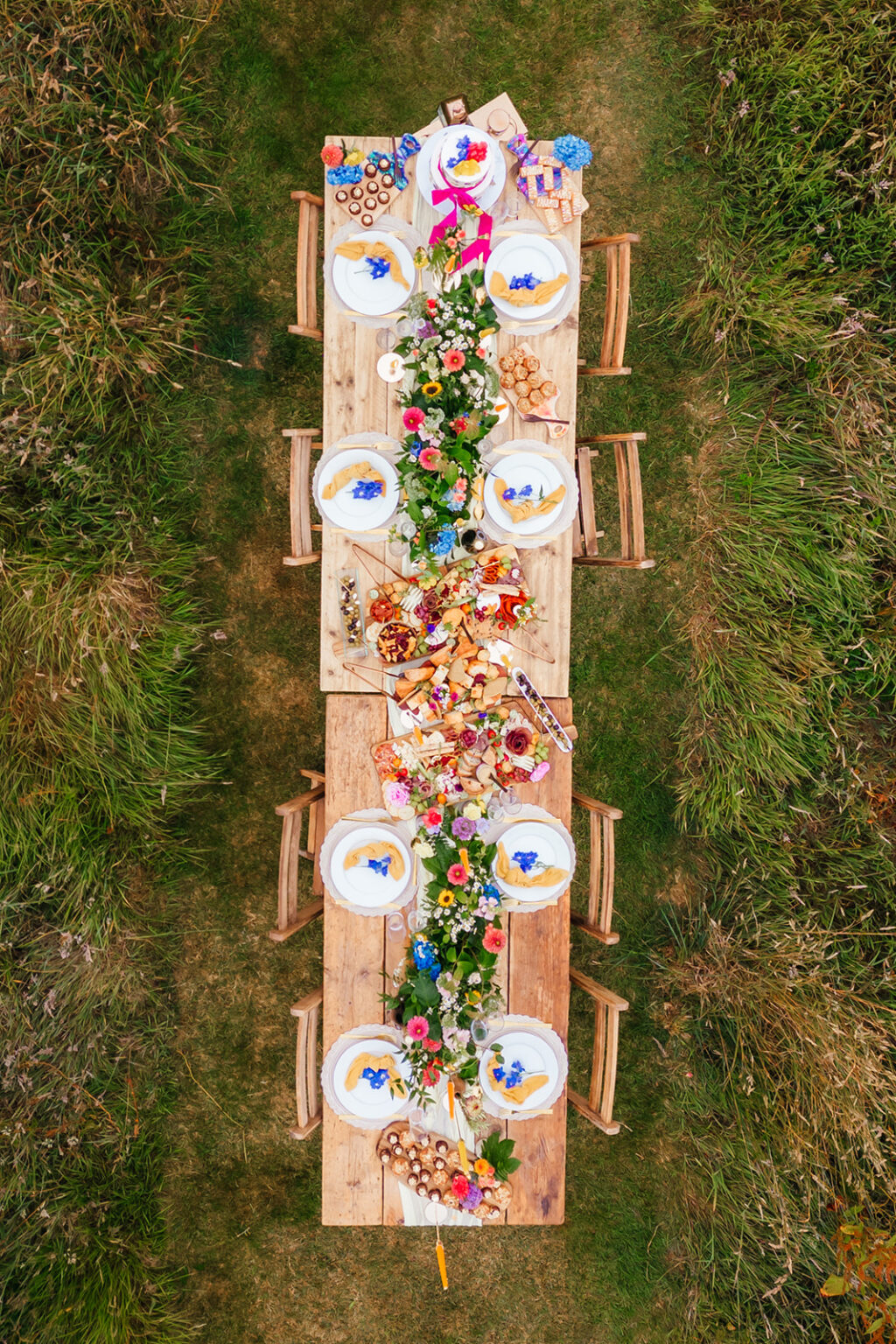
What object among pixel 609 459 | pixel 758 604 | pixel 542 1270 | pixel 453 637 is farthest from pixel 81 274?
pixel 542 1270

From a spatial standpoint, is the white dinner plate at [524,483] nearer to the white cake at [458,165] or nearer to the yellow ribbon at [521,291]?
the yellow ribbon at [521,291]

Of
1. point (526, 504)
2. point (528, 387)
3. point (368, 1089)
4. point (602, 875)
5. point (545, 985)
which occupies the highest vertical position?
point (528, 387)

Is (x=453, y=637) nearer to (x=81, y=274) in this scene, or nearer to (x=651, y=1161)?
(x=81, y=274)

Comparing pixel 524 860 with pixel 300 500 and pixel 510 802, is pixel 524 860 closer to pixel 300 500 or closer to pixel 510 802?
pixel 510 802

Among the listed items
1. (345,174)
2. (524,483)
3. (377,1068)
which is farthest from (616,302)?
(377,1068)

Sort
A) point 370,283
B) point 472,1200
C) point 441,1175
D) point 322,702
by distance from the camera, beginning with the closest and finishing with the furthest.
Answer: point 472,1200 < point 441,1175 < point 370,283 < point 322,702

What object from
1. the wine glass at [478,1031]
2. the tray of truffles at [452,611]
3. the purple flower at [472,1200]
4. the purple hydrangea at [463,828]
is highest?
the tray of truffles at [452,611]

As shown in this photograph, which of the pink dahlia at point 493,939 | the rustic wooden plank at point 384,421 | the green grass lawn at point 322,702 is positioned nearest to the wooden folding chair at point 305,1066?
the pink dahlia at point 493,939

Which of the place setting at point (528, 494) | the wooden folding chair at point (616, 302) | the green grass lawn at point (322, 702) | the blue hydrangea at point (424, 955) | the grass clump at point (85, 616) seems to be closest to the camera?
the blue hydrangea at point (424, 955)
